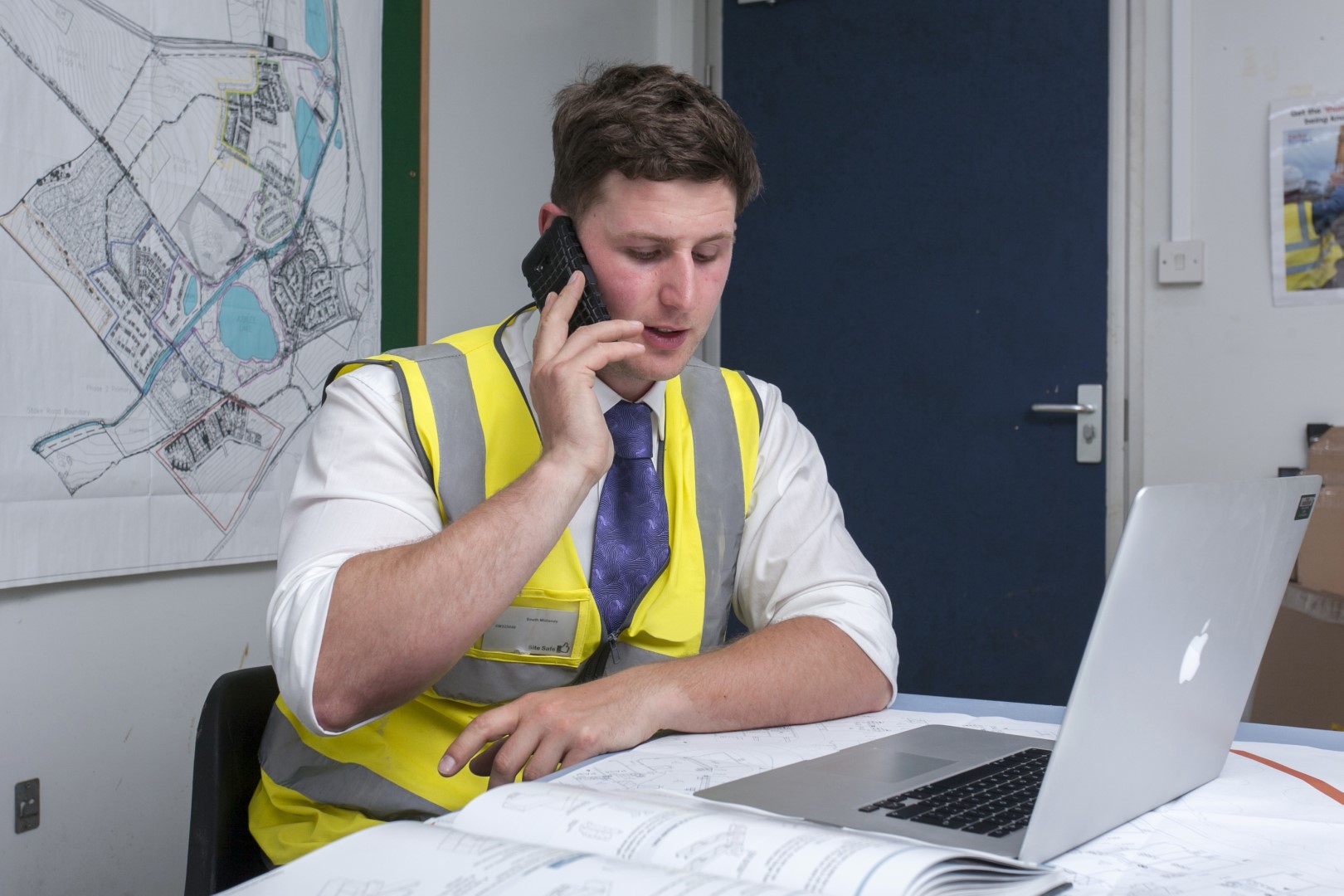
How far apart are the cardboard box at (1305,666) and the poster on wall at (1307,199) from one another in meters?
0.81

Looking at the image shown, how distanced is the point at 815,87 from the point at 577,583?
2434mm

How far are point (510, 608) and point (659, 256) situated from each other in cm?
42

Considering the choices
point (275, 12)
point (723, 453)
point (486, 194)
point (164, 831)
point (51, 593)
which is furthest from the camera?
point (486, 194)

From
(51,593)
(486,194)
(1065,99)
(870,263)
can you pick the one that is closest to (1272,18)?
(1065,99)

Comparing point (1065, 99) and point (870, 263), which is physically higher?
point (1065, 99)

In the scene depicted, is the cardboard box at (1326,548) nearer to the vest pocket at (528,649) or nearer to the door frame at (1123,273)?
the door frame at (1123,273)

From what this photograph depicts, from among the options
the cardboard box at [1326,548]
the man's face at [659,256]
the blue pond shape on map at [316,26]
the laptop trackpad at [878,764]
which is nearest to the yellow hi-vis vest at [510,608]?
the man's face at [659,256]

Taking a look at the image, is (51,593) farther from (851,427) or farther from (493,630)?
(851,427)

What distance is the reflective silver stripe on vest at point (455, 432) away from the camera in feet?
3.83

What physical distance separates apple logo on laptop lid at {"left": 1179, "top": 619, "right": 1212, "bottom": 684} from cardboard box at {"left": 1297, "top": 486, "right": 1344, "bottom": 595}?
1.69 metres

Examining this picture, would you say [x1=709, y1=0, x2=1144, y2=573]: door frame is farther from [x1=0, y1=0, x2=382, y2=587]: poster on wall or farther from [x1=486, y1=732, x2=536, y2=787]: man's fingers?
[x1=486, y1=732, x2=536, y2=787]: man's fingers

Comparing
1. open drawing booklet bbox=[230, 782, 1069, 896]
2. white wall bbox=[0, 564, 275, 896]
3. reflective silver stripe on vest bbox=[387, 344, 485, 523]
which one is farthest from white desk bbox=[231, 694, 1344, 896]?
white wall bbox=[0, 564, 275, 896]

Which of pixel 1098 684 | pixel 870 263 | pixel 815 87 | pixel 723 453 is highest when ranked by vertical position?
pixel 815 87

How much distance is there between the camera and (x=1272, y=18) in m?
2.72
